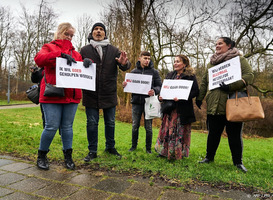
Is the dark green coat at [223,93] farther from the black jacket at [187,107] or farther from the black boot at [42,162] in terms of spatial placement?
the black boot at [42,162]

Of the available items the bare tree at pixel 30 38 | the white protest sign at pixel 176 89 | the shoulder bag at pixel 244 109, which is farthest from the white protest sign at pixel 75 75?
the bare tree at pixel 30 38

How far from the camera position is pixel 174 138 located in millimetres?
3982

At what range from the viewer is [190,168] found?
3553 mm

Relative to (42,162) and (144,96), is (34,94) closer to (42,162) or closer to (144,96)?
(42,162)

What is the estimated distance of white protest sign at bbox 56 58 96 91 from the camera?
3293 millimetres

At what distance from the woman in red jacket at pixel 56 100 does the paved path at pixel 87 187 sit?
0.33 meters

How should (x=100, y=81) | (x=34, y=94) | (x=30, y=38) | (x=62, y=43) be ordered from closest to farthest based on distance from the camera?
(x=62, y=43)
(x=100, y=81)
(x=34, y=94)
(x=30, y=38)

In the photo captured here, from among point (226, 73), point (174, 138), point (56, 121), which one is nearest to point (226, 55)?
point (226, 73)

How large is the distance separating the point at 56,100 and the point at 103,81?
0.94m

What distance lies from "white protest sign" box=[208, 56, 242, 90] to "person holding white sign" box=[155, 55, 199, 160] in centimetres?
30

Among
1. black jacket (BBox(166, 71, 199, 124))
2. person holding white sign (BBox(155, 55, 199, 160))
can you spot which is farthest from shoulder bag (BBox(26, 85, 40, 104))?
black jacket (BBox(166, 71, 199, 124))

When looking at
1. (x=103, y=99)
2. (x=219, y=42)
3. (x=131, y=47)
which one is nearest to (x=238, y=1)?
(x=131, y=47)

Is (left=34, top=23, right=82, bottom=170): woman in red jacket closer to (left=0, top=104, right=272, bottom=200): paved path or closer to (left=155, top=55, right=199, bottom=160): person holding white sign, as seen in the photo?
(left=0, top=104, right=272, bottom=200): paved path

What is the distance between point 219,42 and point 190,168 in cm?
216
